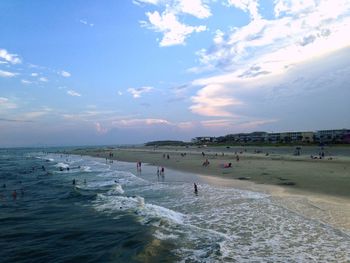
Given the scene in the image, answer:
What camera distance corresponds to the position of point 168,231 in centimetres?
1906

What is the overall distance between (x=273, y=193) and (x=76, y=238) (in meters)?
16.8

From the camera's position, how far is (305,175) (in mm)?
38219

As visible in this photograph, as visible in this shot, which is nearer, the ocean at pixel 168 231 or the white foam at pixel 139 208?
the ocean at pixel 168 231

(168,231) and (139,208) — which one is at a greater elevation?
(139,208)

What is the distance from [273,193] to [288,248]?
45.2 ft

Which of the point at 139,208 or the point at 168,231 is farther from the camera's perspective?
the point at 139,208

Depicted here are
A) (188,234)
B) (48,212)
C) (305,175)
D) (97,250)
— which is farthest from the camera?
(305,175)

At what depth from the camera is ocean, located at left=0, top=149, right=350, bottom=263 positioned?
15.1m

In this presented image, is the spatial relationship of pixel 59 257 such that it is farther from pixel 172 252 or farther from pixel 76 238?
pixel 172 252

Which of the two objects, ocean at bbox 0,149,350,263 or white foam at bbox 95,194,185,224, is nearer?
ocean at bbox 0,149,350,263

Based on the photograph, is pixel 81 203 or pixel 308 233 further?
pixel 81 203

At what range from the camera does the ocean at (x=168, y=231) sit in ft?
49.6

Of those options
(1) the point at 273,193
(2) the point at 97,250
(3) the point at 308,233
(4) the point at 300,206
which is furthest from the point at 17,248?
(1) the point at 273,193

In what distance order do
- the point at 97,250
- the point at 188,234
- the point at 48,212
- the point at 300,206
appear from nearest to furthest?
the point at 97,250, the point at 188,234, the point at 300,206, the point at 48,212
